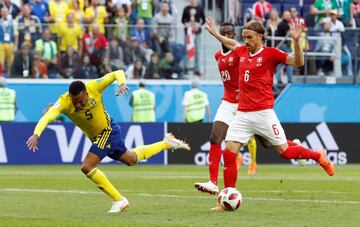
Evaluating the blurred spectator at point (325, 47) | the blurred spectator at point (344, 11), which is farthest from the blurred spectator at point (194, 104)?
the blurred spectator at point (344, 11)

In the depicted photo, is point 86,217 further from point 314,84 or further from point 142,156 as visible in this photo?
point 314,84

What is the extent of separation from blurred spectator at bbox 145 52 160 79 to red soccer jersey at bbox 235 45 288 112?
16.8 meters

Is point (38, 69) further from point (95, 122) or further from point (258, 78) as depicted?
point (258, 78)

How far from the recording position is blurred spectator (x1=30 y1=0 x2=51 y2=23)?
1222 inches

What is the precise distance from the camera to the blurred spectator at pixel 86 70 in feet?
101

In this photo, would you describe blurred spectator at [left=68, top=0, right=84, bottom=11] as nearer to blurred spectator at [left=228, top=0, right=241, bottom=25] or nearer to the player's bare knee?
blurred spectator at [left=228, top=0, right=241, bottom=25]

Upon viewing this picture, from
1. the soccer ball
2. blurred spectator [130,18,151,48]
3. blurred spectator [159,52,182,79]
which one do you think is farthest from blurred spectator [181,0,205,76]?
the soccer ball

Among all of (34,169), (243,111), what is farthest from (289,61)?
(34,169)

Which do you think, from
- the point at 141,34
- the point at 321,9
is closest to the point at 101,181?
the point at 141,34

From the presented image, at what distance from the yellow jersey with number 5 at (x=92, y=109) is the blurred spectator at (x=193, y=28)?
16.9 m

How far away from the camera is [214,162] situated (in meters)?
16.7

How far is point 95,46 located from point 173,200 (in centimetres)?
1535

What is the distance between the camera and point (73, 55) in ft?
101

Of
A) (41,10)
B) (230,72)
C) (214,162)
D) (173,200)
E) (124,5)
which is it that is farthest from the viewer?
(124,5)
